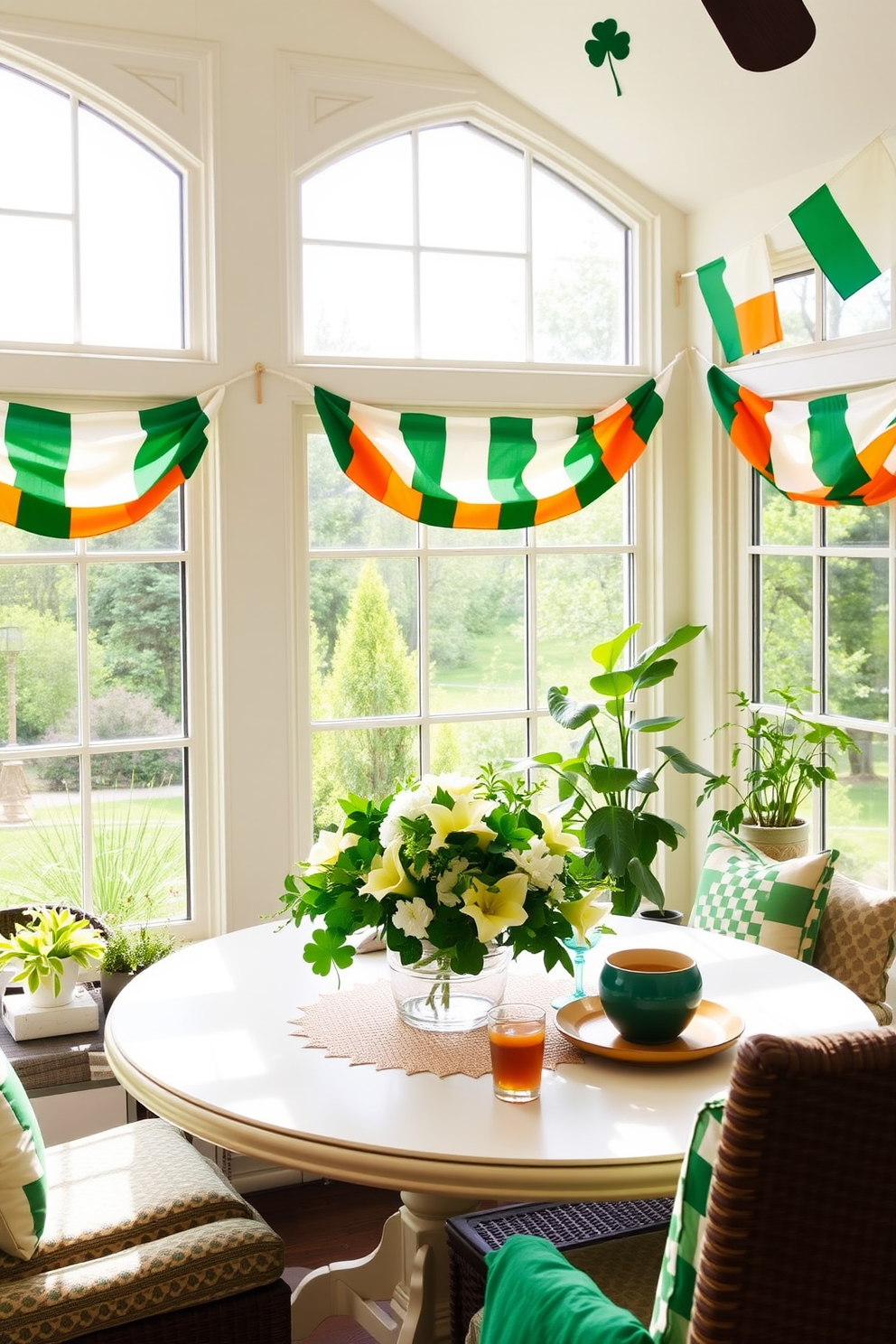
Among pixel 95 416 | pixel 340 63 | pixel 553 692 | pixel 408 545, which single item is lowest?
pixel 553 692

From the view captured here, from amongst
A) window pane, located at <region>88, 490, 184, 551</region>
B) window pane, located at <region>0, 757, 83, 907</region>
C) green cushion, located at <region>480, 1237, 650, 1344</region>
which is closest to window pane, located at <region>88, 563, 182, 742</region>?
window pane, located at <region>88, 490, 184, 551</region>

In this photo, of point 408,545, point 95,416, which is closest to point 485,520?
point 408,545

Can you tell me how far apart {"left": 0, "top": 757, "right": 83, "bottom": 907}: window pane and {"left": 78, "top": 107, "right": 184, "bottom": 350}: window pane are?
3.65 feet

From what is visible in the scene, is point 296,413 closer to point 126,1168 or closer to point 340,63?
point 340,63

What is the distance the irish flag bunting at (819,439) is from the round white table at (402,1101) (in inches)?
45.5

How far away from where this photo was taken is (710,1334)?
129 cm

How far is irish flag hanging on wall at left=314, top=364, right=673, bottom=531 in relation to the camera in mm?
3453

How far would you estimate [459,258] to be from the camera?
3695mm

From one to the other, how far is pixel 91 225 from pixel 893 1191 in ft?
9.51

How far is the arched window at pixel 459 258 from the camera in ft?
11.7

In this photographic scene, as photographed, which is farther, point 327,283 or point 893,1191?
point 327,283

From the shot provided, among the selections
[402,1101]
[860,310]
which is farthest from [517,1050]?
[860,310]

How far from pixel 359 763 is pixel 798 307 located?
1.70 m

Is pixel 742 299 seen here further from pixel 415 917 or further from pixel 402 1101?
pixel 402 1101
